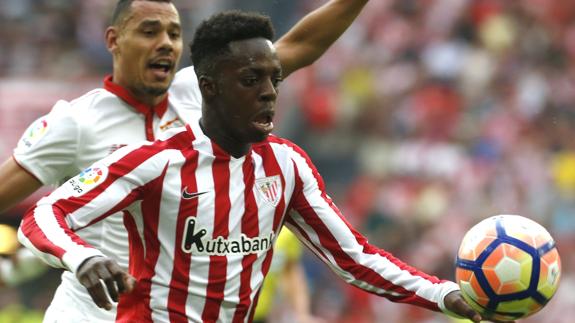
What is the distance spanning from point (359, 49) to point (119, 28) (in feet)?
28.1

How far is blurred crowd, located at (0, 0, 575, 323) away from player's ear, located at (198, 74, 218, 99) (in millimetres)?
6930

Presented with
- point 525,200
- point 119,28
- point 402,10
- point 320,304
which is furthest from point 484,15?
point 119,28

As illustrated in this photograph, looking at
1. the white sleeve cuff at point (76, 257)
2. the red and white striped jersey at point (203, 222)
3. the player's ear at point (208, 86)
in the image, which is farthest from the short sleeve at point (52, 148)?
the white sleeve cuff at point (76, 257)

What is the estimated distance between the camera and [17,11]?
49.9 feet

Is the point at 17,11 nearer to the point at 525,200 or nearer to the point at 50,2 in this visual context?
the point at 50,2

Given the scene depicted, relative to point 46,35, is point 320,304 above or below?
below

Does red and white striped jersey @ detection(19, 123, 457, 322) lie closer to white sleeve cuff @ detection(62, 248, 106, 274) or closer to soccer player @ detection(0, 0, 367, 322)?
white sleeve cuff @ detection(62, 248, 106, 274)

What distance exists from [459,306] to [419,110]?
8.65 meters

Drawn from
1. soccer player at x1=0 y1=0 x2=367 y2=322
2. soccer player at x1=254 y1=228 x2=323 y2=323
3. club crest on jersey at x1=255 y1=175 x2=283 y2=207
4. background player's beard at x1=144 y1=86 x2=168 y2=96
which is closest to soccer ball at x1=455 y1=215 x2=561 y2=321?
club crest on jersey at x1=255 y1=175 x2=283 y2=207

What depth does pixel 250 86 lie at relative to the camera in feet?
15.0

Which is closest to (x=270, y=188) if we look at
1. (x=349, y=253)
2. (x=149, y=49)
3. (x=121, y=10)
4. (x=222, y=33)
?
(x=349, y=253)

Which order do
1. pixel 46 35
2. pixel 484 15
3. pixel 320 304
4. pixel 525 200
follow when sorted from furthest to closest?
pixel 46 35
pixel 484 15
pixel 320 304
pixel 525 200

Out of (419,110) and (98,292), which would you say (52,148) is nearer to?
(98,292)

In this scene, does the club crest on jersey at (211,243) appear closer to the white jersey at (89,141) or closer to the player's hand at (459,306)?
the player's hand at (459,306)
